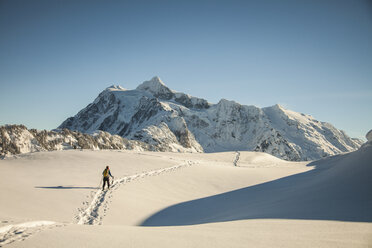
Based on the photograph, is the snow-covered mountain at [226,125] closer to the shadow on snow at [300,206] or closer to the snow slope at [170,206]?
the snow slope at [170,206]

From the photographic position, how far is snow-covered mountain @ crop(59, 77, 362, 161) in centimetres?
14900

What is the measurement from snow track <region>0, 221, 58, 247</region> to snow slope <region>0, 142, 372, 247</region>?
27 mm

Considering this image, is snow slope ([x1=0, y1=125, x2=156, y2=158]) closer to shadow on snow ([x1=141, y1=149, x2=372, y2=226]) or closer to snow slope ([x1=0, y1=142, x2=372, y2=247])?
snow slope ([x1=0, y1=142, x2=372, y2=247])

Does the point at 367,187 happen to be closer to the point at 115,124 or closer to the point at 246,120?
the point at 115,124

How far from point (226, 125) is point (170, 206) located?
165 metres

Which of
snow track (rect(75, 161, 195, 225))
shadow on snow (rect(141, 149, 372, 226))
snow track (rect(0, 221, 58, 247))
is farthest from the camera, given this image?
snow track (rect(75, 161, 195, 225))

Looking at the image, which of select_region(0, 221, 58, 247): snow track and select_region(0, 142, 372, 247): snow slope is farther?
select_region(0, 142, 372, 247): snow slope

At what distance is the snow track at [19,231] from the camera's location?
18.4 feet

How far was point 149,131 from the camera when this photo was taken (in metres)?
101

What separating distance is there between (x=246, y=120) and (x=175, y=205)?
557ft

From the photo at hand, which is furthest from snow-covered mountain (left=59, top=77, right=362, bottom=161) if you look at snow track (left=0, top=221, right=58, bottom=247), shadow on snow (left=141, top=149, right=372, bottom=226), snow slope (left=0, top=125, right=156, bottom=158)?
snow track (left=0, top=221, right=58, bottom=247)

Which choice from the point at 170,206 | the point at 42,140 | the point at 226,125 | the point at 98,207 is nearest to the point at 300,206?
the point at 170,206

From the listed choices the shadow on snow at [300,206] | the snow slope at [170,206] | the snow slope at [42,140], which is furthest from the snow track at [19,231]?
the snow slope at [42,140]

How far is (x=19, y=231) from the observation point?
617cm
